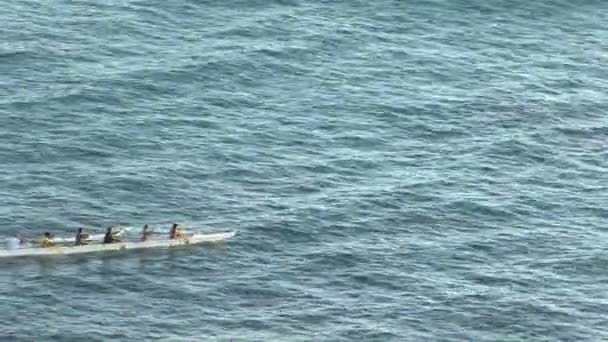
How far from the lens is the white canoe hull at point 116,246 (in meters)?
122

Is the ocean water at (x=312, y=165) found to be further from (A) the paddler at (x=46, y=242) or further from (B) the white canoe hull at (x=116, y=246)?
(A) the paddler at (x=46, y=242)

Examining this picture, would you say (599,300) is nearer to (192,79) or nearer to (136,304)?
(136,304)

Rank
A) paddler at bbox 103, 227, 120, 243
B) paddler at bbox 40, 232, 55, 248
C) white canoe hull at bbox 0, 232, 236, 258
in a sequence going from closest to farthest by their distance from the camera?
white canoe hull at bbox 0, 232, 236, 258 → paddler at bbox 40, 232, 55, 248 → paddler at bbox 103, 227, 120, 243

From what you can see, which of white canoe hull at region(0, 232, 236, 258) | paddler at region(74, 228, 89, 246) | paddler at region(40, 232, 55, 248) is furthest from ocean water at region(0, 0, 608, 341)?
paddler at region(74, 228, 89, 246)

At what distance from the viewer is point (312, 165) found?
142250 mm

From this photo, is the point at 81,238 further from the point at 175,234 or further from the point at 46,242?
the point at 175,234

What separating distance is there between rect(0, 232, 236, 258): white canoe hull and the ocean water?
2.64ft

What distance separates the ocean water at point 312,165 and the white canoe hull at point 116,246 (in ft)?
2.64

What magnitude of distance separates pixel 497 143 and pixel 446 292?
1182 inches

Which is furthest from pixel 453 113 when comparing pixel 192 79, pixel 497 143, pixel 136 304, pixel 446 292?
pixel 136 304

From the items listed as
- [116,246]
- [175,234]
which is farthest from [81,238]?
[175,234]

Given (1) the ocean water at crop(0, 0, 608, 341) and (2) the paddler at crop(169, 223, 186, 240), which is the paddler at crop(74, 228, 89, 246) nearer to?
(1) the ocean water at crop(0, 0, 608, 341)

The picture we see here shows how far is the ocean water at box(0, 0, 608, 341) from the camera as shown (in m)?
119

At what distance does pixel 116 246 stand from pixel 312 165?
2401 cm
